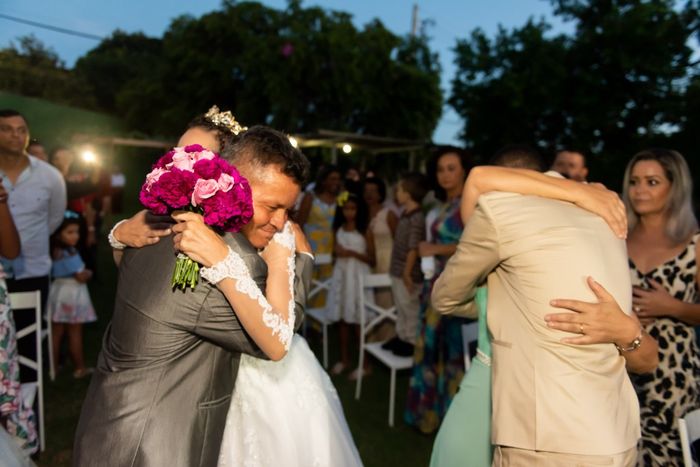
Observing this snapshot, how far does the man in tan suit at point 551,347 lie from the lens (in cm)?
161

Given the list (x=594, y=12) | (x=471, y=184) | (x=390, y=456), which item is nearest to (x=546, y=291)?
(x=471, y=184)

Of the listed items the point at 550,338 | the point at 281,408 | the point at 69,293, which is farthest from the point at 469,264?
the point at 69,293

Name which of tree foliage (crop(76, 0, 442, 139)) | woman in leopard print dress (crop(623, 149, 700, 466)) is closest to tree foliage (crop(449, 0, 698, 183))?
tree foliage (crop(76, 0, 442, 139))

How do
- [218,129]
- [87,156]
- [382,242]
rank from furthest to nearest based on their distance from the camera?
[87,156], [382,242], [218,129]

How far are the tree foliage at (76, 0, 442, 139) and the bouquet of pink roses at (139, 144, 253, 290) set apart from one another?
21.7 meters

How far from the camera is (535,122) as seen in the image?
16844 millimetres

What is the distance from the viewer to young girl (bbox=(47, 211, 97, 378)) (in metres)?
5.37

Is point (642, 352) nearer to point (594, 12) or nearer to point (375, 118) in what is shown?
point (594, 12)

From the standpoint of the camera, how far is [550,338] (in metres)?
1.64

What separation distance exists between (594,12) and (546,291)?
58.8ft

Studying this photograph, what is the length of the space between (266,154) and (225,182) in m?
0.31

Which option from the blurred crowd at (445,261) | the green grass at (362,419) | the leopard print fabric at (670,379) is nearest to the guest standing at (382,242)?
the blurred crowd at (445,261)

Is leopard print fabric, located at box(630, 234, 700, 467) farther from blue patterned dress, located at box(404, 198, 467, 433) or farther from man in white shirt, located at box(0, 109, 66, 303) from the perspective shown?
man in white shirt, located at box(0, 109, 66, 303)

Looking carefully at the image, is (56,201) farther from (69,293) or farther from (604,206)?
(604,206)
